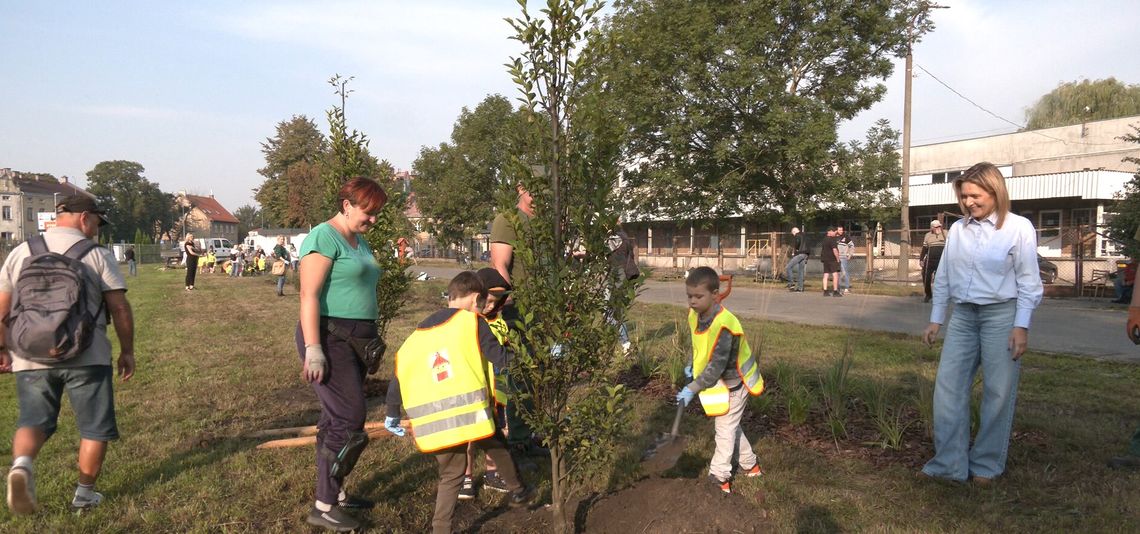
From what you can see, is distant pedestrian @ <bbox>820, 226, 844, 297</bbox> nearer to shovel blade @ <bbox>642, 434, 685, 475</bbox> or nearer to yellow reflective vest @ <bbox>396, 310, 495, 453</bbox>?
shovel blade @ <bbox>642, 434, 685, 475</bbox>

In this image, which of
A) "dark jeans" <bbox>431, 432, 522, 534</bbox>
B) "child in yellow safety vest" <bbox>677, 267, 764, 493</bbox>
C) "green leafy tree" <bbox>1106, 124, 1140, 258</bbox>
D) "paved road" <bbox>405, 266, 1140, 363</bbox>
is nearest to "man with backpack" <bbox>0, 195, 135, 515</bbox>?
"dark jeans" <bbox>431, 432, 522, 534</bbox>

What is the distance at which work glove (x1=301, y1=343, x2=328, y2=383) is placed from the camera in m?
3.46

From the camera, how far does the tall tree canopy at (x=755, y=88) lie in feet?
78.1

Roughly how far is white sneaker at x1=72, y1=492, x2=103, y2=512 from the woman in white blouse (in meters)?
4.72

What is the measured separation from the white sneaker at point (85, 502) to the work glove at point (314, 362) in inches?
62.5

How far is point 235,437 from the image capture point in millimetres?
5449

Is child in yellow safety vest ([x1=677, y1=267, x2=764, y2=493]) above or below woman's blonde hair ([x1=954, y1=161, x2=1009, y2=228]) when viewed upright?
below

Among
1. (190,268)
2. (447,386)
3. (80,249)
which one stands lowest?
(190,268)

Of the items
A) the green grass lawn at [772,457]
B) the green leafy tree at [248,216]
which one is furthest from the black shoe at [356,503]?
the green leafy tree at [248,216]

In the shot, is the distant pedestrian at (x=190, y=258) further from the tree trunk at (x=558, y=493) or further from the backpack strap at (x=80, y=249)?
the tree trunk at (x=558, y=493)

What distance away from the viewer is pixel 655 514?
3.32 m

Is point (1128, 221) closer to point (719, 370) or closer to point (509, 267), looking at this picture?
point (719, 370)

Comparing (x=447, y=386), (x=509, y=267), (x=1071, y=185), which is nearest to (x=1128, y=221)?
(x=1071, y=185)

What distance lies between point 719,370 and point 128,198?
363 feet
